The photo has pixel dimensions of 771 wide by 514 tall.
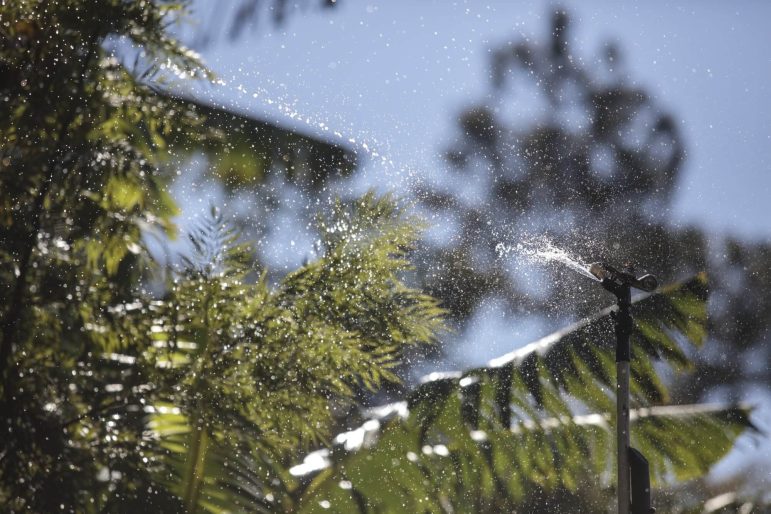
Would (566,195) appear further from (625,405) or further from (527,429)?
(625,405)

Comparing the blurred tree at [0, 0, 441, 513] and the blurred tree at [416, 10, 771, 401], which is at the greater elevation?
the blurred tree at [416, 10, 771, 401]

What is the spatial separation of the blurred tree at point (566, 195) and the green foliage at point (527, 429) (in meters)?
3.04

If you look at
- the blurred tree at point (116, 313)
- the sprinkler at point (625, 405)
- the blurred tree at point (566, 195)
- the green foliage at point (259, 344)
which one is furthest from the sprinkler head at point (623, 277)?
the blurred tree at point (566, 195)

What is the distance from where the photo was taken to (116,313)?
234 cm

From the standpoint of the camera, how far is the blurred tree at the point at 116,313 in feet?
7.00

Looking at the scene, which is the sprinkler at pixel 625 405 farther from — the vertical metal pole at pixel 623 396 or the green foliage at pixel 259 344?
the green foliage at pixel 259 344

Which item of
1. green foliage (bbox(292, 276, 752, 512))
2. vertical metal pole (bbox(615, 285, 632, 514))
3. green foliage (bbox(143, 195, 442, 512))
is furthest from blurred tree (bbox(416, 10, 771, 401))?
vertical metal pole (bbox(615, 285, 632, 514))

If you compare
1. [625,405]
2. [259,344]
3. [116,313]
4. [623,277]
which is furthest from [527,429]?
[116,313]

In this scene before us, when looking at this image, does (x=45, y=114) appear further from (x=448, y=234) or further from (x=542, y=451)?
(x=448, y=234)

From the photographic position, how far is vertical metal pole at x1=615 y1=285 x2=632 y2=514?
8.82 feet

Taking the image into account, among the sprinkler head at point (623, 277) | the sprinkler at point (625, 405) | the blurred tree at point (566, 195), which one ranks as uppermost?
the blurred tree at point (566, 195)

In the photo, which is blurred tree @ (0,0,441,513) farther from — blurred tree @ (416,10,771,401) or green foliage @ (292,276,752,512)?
blurred tree @ (416,10,771,401)

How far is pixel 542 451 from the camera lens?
3.45m

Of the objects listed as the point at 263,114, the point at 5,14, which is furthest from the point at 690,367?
the point at 5,14
